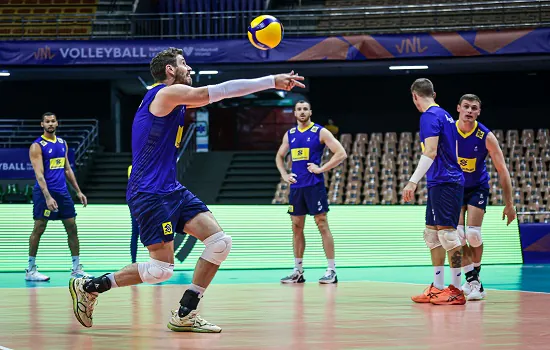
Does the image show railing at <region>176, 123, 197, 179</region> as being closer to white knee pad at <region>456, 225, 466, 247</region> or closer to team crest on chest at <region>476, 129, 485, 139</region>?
white knee pad at <region>456, 225, 466, 247</region>

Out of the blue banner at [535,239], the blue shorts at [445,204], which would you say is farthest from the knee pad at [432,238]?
the blue banner at [535,239]

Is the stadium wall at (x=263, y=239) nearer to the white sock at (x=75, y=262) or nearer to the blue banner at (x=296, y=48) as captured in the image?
the white sock at (x=75, y=262)

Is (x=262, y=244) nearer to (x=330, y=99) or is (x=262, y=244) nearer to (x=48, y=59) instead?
(x=48, y=59)

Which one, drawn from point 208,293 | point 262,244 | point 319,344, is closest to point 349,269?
point 262,244

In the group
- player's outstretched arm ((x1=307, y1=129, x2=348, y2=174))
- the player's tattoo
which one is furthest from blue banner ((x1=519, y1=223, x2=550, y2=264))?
the player's tattoo

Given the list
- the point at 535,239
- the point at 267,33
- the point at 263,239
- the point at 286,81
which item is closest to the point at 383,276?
the point at 263,239

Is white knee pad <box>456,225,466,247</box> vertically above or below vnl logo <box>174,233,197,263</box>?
above

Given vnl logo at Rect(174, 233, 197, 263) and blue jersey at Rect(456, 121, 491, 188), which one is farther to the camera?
vnl logo at Rect(174, 233, 197, 263)

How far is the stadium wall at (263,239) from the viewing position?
14.1 metres

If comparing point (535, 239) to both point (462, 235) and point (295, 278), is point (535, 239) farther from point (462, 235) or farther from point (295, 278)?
point (462, 235)

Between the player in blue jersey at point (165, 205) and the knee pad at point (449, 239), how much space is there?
2.76 meters

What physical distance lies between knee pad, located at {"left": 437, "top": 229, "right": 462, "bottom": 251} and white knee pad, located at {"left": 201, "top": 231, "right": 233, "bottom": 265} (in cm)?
275

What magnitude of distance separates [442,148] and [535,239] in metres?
9.25

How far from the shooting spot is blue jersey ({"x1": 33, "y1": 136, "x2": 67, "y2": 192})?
476 inches
